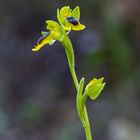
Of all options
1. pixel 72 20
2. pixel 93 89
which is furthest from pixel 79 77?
pixel 72 20

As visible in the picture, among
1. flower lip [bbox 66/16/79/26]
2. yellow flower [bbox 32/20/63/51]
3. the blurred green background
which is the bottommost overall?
the blurred green background

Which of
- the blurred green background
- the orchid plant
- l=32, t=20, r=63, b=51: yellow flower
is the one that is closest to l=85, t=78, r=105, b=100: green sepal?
the orchid plant

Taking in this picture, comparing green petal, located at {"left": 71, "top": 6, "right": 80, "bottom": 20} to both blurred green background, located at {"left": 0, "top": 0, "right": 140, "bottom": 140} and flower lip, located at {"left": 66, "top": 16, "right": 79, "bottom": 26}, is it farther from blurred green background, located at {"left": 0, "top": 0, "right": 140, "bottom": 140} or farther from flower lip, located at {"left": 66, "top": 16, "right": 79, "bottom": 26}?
blurred green background, located at {"left": 0, "top": 0, "right": 140, "bottom": 140}

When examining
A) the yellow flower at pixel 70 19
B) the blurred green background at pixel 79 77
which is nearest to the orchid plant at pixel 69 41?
the yellow flower at pixel 70 19

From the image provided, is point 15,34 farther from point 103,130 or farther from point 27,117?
point 103,130

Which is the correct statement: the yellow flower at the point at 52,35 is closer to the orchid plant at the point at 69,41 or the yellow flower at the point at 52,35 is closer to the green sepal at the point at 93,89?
the orchid plant at the point at 69,41
